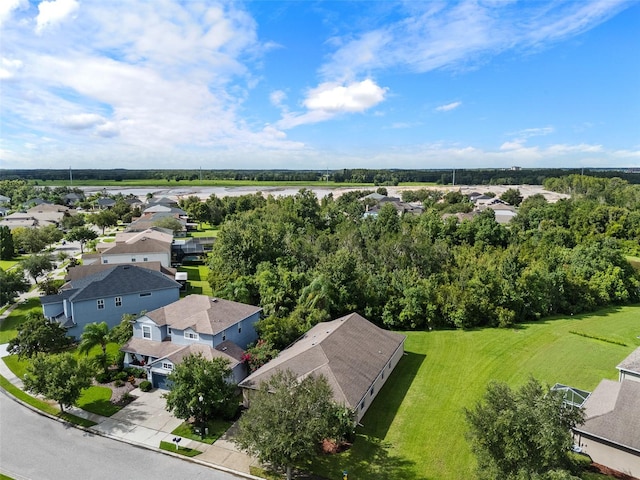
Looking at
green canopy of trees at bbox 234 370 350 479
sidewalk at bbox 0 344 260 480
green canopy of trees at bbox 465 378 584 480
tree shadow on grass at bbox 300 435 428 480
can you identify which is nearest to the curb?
sidewalk at bbox 0 344 260 480

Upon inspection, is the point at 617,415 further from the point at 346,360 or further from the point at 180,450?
the point at 180,450

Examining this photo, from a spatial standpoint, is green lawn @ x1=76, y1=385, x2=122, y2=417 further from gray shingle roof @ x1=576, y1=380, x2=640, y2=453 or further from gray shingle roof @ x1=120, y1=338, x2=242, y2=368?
gray shingle roof @ x1=576, y1=380, x2=640, y2=453

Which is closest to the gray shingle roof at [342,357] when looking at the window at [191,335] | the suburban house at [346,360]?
the suburban house at [346,360]

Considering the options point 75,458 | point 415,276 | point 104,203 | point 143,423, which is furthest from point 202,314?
point 104,203

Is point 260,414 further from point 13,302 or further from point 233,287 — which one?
point 13,302

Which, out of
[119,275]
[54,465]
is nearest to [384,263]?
[119,275]

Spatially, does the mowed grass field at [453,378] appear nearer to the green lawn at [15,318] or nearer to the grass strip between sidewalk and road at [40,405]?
the grass strip between sidewalk and road at [40,405]
